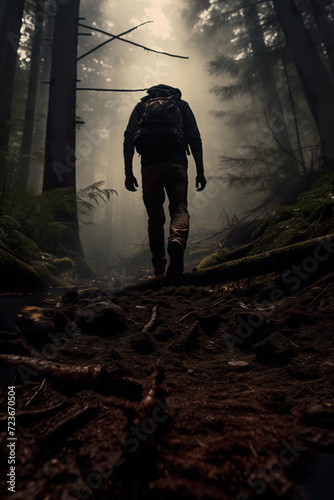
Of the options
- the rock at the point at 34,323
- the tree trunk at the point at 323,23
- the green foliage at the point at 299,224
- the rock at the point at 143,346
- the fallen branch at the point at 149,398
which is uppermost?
the tree trunk at the point at 323,23

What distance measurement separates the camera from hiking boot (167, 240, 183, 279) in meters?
2.67

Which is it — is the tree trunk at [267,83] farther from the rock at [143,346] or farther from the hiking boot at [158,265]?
the rock at [143,346]

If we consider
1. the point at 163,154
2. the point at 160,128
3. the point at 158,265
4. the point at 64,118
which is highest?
the point at 64,118

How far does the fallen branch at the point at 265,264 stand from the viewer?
2008 mm

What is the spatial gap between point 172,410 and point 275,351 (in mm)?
752

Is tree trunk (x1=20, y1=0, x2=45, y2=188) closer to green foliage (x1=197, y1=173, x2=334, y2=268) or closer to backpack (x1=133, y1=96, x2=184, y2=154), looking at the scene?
backpack (x1=133, y1=96, x2=184, y2=154)

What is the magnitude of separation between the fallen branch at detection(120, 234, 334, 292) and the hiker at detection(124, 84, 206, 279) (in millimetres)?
310

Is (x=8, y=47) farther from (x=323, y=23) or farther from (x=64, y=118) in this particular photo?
(x=323, y=23)

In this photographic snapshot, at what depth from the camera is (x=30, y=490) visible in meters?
0.49

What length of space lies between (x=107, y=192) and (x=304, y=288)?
4.85 m

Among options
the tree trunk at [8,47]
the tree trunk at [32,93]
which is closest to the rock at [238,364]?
the tree trunk at [8,47]

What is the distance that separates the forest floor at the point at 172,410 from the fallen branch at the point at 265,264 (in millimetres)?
547

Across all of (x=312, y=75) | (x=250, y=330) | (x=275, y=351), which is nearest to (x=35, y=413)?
(x=275, y=351)

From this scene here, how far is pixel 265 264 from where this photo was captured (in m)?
2.23
